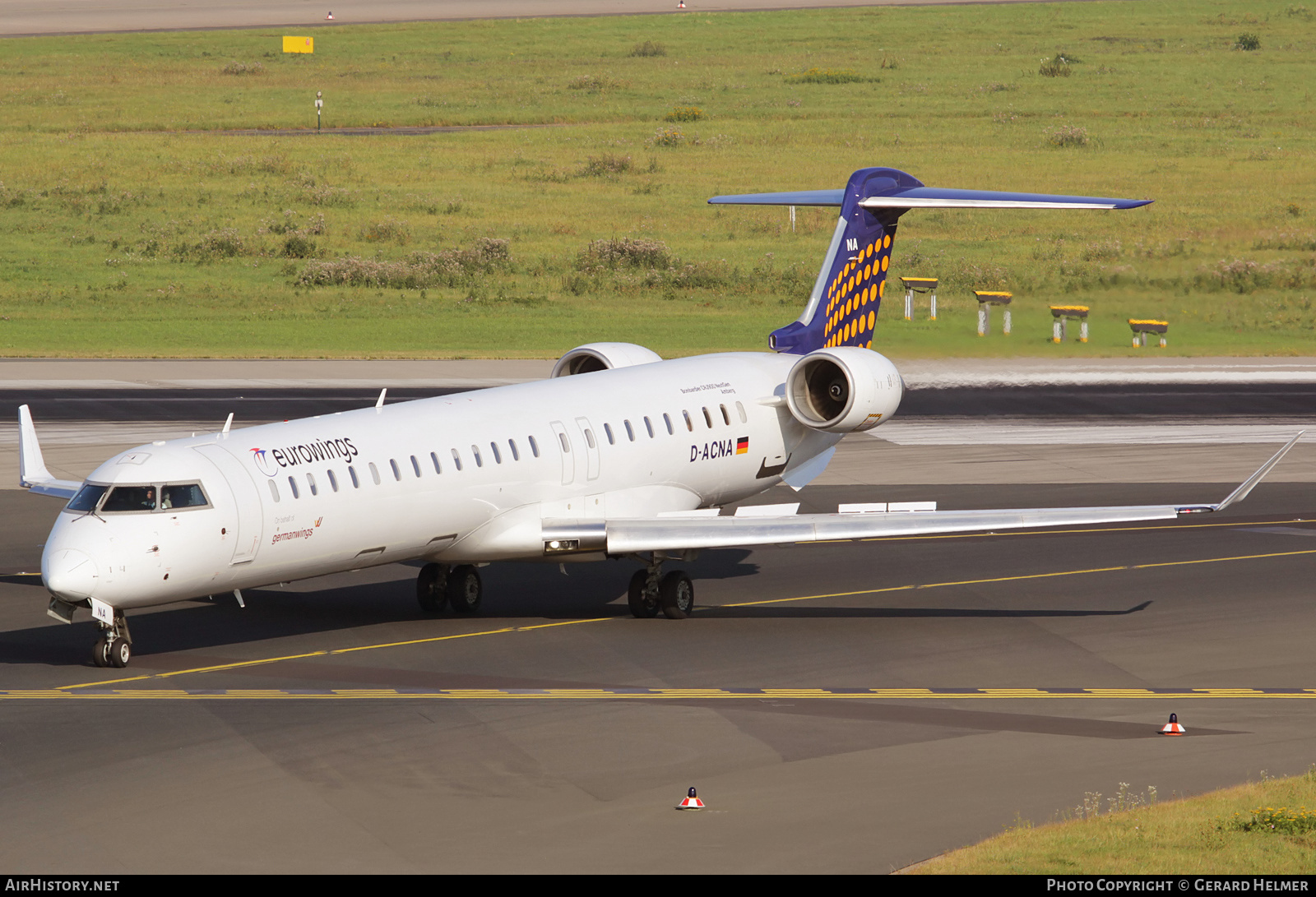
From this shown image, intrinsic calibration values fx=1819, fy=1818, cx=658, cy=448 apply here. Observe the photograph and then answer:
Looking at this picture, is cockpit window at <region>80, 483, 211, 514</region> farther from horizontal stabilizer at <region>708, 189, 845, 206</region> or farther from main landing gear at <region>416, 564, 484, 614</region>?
horizontal stabilizer at <region>708, 189, 845, 206</region>

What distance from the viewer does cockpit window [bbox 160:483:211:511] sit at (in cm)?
2281

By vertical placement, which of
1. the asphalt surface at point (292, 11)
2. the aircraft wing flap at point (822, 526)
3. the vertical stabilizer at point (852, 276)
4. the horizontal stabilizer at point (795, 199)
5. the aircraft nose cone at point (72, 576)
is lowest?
the aircraft wing flap at point (822, 526)

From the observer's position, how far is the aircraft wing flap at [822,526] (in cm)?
2616

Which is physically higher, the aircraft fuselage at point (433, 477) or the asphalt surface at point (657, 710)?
the aircraft fuselage at point (433, 477)

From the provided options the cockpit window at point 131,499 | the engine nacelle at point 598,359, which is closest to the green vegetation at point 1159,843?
the cockpit window at point 131,499

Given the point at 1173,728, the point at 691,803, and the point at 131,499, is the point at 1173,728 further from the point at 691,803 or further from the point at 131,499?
the point at 131,499

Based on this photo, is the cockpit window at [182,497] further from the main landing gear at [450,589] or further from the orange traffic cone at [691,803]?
the orange traffic cone at [691,803]

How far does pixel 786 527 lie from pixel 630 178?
6447 centimetres

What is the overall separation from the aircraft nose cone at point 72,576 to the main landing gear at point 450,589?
246 inches

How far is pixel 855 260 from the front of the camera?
33188 mm

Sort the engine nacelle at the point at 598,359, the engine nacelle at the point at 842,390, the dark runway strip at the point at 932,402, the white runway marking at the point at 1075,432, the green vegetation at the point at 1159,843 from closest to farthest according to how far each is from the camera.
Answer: the green vegetation at the point at 1159,843 < the engine nacelle at the point at 842,390 < the engine nacelle at the point at 598,359 < the white runway marking at the point at 1075,432 < the dark runway strip at the point at 932,402

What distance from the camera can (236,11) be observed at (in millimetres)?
153250

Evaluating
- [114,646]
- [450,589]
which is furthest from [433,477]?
[114,646]

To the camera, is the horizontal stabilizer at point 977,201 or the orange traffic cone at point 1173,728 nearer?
the orange traffic cone at point 1173,728
